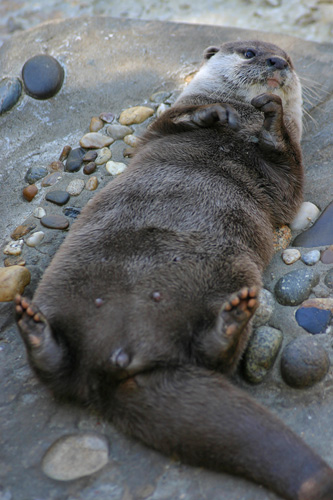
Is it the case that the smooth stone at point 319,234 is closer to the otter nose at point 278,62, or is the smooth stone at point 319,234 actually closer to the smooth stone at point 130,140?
the otter nose at point 278,62

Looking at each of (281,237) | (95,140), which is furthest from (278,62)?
(95,140)

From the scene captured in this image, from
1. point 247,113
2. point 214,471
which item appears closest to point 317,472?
point 214,471

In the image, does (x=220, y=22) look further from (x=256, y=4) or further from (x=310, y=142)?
(x=310, y=142)

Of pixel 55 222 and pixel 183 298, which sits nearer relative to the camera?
pixel 183 298

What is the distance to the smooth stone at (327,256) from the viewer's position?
2391mm

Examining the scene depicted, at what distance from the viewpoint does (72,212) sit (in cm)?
287

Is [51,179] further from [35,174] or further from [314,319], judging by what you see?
[314,319]

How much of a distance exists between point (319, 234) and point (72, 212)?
1.26 meters

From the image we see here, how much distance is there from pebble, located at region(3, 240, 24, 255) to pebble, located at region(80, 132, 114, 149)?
82 centimetres

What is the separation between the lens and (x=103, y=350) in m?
1.79

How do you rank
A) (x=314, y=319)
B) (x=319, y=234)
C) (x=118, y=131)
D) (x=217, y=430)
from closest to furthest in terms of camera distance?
(x=217, y=430), (x=314, y=319), (x=319, y=234), (x=118, y=131)

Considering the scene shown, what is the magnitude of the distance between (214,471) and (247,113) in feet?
5.68

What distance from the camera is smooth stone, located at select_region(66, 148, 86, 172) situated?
3121mm

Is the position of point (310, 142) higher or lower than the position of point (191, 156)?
lower
